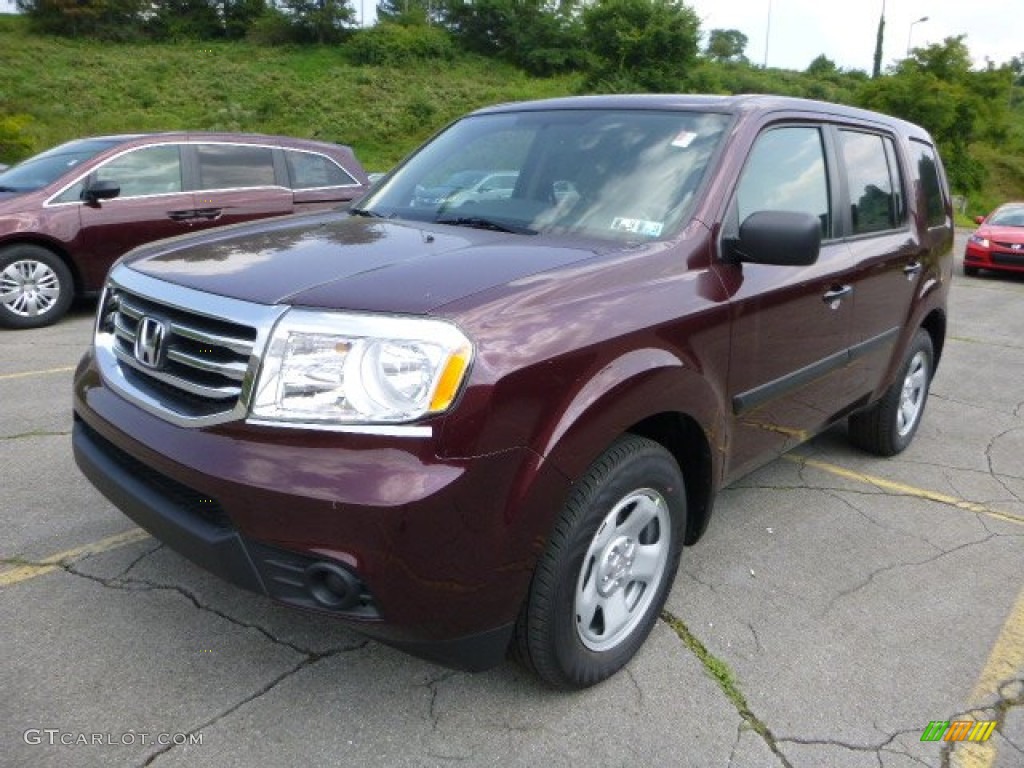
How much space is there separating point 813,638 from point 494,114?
2.54 meters

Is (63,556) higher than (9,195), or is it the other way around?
(9,195)

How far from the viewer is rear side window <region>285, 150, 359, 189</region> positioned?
8.88 m

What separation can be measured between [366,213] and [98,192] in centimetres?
515

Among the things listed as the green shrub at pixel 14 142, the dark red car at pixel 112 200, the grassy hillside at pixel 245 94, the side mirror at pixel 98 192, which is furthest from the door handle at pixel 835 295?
the grassy hillside at pixel 245 94

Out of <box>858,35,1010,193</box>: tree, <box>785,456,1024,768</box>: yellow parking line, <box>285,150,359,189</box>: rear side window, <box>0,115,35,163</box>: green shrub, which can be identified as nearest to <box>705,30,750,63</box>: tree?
<box>858,35,1010,193</box>: tree

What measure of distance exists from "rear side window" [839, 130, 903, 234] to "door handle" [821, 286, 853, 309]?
376 mm

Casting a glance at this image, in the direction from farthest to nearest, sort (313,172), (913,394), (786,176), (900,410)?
(313,172)
(913,394)
(900,410)
(786,176)

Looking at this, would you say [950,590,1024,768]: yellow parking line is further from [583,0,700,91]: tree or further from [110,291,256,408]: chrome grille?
[583,0,700,91]: tree

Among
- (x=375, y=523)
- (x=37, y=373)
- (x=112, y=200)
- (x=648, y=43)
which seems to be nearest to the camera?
(x=375, y=523)

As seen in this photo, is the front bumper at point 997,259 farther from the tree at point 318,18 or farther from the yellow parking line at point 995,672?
the tree at point 318,18

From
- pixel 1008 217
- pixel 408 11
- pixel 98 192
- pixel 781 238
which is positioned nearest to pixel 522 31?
pixel 408 11

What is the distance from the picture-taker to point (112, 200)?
25.0 ft

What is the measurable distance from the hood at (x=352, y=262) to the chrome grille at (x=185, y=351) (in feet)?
0.18

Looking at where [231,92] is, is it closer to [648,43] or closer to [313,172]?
[648,43]
